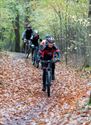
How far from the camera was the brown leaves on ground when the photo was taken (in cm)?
840

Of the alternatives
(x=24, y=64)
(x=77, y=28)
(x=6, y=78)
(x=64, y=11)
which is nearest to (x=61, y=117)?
(x=6, y=78)

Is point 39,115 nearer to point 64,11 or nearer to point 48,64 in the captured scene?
point 48,64

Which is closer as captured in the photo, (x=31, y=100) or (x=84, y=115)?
(x=84, y=115)

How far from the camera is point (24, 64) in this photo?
18500 millimetres

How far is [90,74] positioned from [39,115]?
7391 mm

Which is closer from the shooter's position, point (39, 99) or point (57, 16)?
point (39, 99)

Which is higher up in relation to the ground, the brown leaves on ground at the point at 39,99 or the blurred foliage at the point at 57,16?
the blurred foliage at the point at 57,16

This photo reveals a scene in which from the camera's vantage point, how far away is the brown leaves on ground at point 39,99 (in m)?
8.40

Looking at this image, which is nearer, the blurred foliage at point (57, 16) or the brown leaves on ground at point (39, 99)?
the brown leaves on ground at point (39, 99)

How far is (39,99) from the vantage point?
1101cm

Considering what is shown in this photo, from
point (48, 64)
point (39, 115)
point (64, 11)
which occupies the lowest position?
point (39, 115)

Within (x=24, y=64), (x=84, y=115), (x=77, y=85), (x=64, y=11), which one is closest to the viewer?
(x=84, y=115)

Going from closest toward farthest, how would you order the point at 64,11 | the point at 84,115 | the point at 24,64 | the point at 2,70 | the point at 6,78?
the point at 84,115, the point at 6,78, the point at 2,70, the point at 24,64, the point at 64,11

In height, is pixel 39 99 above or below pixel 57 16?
below
